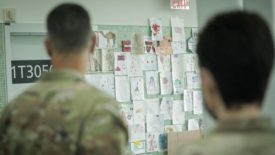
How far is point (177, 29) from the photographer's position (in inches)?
177

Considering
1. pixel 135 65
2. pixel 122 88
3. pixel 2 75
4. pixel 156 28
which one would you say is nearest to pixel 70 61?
pixel 2 75

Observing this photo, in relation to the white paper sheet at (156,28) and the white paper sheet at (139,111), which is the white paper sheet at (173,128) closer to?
the white paper sheet at (139,111)

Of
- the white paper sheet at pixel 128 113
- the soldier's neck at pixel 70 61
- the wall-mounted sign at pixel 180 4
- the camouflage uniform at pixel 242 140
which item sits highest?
the wall-mounted sign at pixel 180 4

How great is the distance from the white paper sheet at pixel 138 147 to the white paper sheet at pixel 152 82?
0.46 metres

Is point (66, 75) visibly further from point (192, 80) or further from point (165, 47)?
point (192, 80)

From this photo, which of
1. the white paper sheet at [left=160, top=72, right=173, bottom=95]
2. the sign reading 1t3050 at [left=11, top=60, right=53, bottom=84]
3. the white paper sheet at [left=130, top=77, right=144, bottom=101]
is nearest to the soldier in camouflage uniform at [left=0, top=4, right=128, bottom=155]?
the sign reading 1t3050 at [left=11, top=60, right=53, bottom=84]

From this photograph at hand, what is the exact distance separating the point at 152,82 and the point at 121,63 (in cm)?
39

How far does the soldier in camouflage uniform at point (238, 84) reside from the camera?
1034 millimetres

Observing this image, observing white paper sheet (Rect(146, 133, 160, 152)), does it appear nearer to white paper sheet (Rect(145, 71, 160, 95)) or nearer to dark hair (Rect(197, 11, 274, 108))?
white paper sheet (Rect(145, 71, 160, 95))

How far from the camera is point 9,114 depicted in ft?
5.18

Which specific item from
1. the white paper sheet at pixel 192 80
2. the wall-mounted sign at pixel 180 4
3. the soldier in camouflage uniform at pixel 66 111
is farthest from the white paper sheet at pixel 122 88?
the soldier in camouflage uniform at pixel 66 111

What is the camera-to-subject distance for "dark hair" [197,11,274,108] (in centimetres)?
104

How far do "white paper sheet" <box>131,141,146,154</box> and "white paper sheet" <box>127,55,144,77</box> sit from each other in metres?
0.61

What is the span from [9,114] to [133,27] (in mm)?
2709
